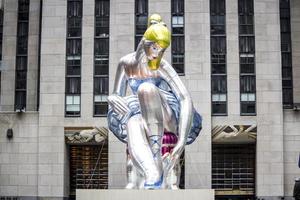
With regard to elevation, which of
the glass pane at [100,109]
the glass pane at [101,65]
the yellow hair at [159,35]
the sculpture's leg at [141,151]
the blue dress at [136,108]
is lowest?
the sculpture's leg at [141,151]

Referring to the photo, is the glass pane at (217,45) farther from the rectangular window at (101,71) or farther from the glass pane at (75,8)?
the glass pane at (75,8)

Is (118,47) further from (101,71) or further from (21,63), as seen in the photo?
(21,63)

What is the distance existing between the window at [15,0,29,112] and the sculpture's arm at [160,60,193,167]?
109ft

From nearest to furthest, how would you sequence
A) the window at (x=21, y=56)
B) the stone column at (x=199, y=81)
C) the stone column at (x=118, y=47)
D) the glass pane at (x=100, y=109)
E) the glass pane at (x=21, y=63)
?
the stone column at (x=199, y=81)
the stone column at (x=118, y=47)
the glass pane at (x=100, y=109)
the window at (x=21, y=56)
the glass pane at (x=21, y=63)

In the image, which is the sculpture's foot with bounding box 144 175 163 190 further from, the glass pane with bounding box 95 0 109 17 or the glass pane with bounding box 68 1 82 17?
the glass pane with bounding box 68 1 82 17

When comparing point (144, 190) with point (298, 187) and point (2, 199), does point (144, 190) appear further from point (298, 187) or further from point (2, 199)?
point (2, 199)

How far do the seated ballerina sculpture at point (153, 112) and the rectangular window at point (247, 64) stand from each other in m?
27.6

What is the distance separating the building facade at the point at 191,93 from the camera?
182 ft

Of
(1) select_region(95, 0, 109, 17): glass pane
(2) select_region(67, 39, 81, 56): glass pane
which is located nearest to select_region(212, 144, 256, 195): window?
(2) select_region(67, 39, 81, 56): glass pane

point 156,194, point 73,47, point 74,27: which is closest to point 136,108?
point 156,194

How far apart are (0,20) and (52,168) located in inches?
542

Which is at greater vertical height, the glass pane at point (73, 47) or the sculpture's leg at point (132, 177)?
the glass pane at point (73, 47)

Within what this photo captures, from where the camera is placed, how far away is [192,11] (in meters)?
56.7

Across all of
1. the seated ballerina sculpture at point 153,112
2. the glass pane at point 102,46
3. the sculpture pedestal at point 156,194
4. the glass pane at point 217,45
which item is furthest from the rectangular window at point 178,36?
the sculpture pedestal at point 156,194
